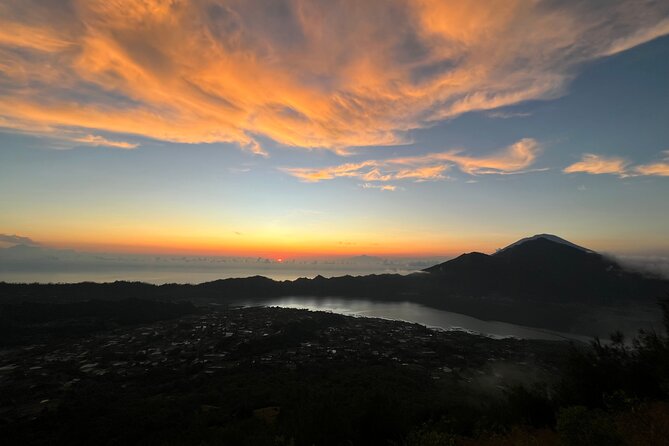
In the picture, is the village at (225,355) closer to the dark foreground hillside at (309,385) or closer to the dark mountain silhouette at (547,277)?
the dark foreground hillside at (309,385)

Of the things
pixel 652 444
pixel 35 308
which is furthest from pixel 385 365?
pixel 35 308

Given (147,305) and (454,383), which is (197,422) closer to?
(454,383)

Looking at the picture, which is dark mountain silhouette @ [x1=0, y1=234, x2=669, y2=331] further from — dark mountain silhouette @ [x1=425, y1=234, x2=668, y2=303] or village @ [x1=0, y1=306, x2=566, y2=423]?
village @ [x1=0, y1=306, x2=566, y2=423]

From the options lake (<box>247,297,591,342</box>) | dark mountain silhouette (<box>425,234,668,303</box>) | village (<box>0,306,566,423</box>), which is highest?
dark mountain silhouette (<box>425,234,668,303</box>)

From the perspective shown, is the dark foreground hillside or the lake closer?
the dark foreground hillside

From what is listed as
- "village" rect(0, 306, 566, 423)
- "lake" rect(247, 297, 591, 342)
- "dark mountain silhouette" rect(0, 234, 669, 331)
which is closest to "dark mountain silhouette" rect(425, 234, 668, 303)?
"dark mountain silhouette" rect(0, 234, 669, 331)

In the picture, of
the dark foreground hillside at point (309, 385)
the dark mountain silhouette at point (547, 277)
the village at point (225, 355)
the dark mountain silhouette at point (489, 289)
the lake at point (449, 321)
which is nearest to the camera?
the dark foreground hillside at point (309, 385)

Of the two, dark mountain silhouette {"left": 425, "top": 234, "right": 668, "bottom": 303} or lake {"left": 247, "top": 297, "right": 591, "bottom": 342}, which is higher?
dark mountain silhouette {"left": 425, "top": 234, "right": 668, "bottom": 303}

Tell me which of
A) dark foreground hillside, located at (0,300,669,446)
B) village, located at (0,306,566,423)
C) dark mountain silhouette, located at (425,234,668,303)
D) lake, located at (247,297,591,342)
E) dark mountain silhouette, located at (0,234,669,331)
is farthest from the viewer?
dark mountain silhouette, located at (425,234,668,303)

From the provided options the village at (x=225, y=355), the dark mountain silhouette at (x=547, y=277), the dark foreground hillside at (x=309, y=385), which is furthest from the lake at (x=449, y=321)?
the dark mountain silhouette at (x=547, y=277)
